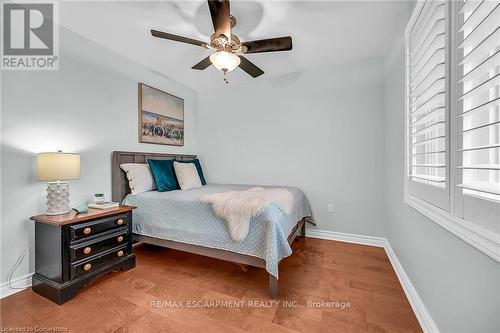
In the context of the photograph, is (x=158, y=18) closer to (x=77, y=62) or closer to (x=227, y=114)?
(x=77, y=62)

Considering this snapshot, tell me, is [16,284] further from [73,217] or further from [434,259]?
[434,259]

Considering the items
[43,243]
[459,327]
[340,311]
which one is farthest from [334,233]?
[43,243]

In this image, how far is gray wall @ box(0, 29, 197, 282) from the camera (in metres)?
1.77

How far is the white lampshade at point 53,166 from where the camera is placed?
1.68 m

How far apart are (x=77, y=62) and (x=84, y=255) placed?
2015mm

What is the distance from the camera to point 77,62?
2219 mm

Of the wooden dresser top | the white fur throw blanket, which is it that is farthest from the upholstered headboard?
the white fur throw blanket

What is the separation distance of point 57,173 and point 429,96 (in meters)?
2.88

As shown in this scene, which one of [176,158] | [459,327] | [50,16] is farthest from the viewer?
[176,158]

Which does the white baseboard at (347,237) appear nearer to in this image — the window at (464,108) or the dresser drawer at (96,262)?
the window at (464,108)

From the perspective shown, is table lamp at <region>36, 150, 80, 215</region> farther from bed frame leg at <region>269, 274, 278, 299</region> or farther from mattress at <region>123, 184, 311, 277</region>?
bed frame leg at <region>269, 274, 278, 299</region>

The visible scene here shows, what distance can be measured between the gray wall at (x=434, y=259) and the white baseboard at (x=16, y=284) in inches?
124

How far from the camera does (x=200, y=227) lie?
2090 mm

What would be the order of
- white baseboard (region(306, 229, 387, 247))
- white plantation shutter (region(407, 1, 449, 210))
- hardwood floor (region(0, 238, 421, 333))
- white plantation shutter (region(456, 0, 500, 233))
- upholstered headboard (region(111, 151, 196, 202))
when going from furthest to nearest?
white baseboard (region(306, 229, 387, 247))
upholstered headboard (region(111, 151, 196, 202))
hardwood floor (region(0, 238, 421, 333))
white plantation shutter (region(407, 1, 449, 210))
white plantation shutter (region(456, 0, 500, 233))
